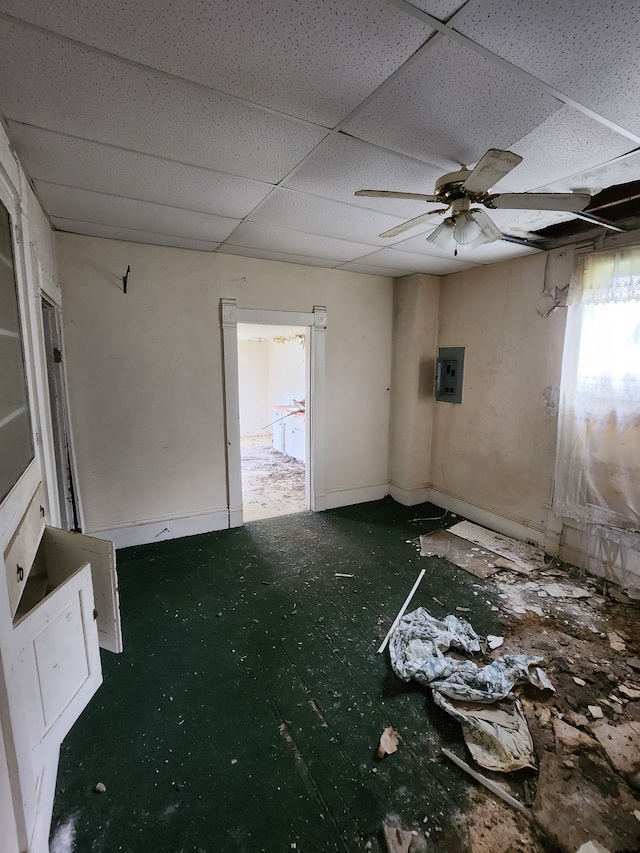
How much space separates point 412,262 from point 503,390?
4.73 ft

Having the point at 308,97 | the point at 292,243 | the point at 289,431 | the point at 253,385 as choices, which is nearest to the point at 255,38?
the point at 308,97

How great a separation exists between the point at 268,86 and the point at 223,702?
2.52 m

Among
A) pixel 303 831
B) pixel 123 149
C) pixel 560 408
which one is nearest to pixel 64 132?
pixel 123 149

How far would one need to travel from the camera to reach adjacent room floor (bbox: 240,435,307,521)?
4184mm

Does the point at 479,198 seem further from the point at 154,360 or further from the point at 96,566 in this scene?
the point at 154,360

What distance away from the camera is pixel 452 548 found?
3.32 m

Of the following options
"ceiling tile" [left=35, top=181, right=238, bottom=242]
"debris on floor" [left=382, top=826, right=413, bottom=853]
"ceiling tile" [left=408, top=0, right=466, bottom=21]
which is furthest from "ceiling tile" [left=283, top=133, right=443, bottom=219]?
"debris on floor" [left=382, top=826, right=413, bottom=853]

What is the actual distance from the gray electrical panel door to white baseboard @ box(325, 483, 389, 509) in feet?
4.14

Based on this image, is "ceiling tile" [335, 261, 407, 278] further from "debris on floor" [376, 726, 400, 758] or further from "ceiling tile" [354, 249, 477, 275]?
"debris on floor" [376, 726, 400, 758]

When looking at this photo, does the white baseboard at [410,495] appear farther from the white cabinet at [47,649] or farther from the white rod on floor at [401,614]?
the white cabinet at [47,649]

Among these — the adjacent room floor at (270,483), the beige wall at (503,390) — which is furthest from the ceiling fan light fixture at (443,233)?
the adjacent room floor at (270,483)

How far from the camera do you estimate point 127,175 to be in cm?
188

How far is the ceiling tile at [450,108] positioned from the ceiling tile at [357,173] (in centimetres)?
8

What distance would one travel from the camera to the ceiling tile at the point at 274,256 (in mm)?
3174
